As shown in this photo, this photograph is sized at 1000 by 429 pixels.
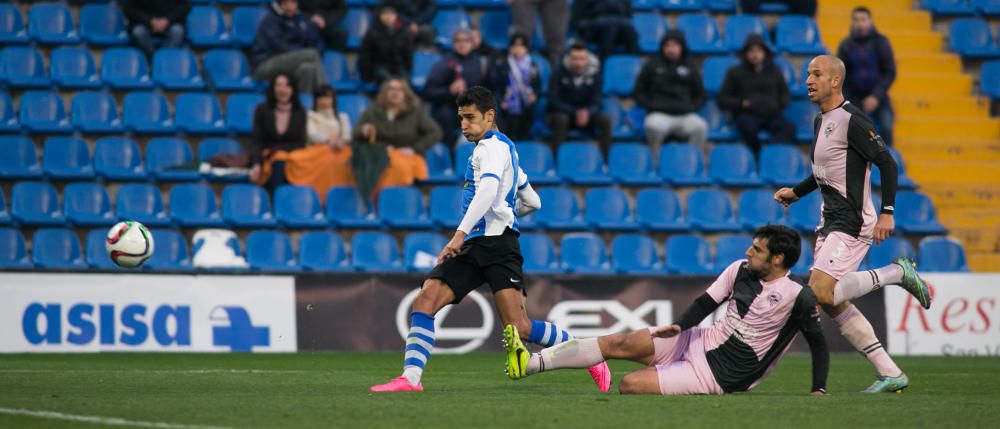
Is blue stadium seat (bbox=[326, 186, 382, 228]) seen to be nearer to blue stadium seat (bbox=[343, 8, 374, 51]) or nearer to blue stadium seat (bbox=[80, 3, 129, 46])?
blue stadium seat (bbox=[343, 8, 374, 51])

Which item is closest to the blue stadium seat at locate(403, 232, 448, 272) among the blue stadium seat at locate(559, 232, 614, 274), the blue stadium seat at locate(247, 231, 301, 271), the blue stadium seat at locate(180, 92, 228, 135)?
the blue stadium seat at locate(247, 231, 301, 271)

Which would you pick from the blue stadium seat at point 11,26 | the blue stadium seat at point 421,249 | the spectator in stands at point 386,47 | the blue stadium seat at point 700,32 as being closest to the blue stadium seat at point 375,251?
the blue stadium seat at point 421,249

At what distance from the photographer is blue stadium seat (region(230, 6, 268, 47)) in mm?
17797

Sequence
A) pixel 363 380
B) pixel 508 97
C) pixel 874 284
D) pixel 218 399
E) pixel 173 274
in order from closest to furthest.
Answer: pixel 218 399 → pixel 874 284 → pixel 363 380 → pixel 173 274 → pixel 508 97

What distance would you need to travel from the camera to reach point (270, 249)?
15.5 m

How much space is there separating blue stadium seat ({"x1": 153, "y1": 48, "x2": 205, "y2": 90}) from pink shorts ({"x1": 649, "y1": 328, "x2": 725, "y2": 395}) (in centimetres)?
1014

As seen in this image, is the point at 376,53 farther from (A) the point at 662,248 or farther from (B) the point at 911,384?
(B) the point at 911,384

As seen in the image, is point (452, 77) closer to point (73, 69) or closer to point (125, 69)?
point (125, 69)

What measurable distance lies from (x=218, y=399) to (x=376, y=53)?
9822mm

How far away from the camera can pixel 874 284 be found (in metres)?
8.88

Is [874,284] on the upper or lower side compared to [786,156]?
lower

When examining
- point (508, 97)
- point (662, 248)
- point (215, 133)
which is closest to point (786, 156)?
point (662, 248)

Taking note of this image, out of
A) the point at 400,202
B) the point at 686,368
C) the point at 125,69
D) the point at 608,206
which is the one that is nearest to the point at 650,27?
the point at 608,206

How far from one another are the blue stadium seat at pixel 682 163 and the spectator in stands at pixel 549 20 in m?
1.97
